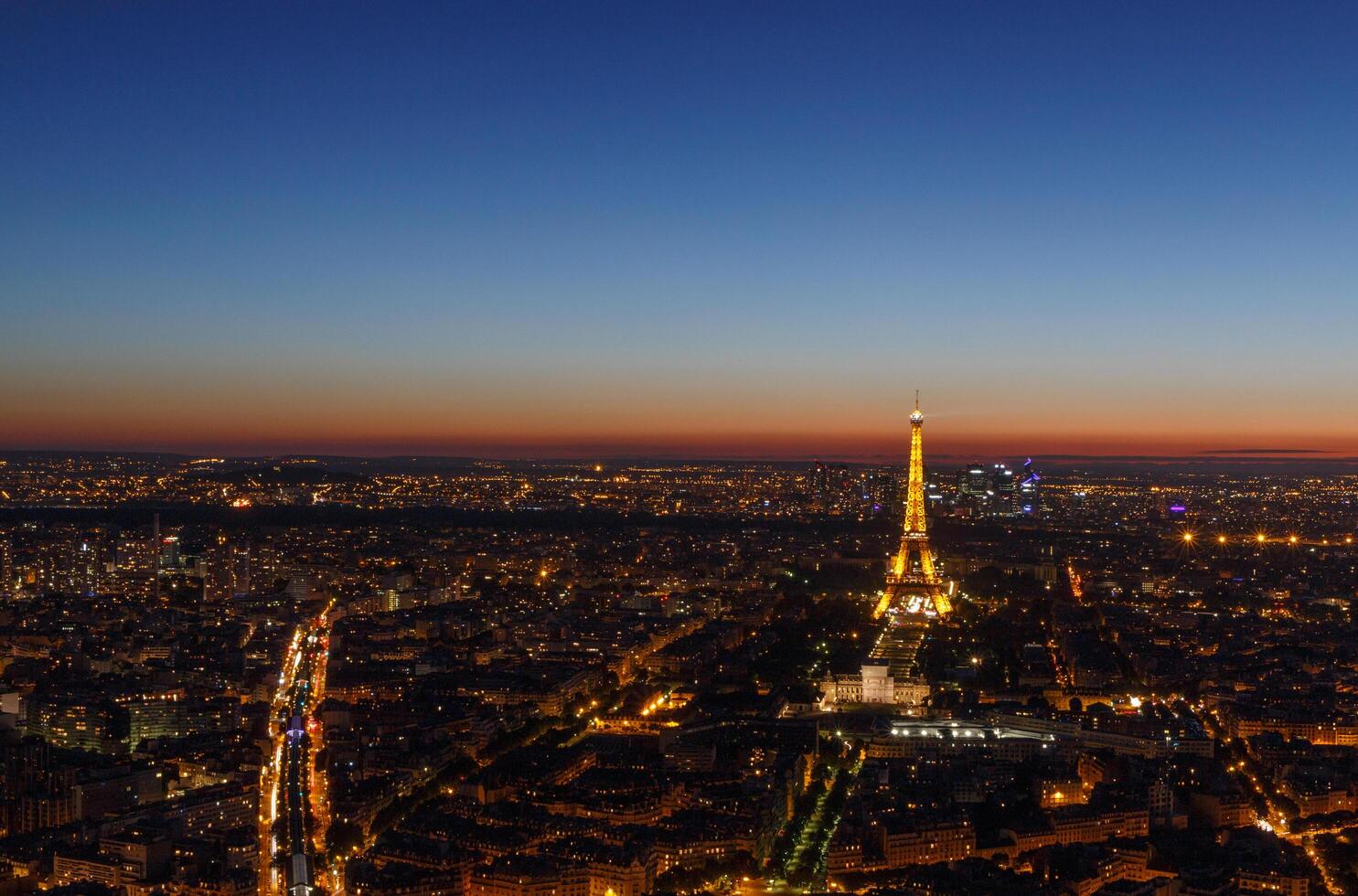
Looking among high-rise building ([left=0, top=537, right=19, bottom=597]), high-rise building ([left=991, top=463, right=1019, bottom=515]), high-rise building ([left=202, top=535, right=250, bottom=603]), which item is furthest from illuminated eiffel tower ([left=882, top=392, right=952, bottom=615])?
high-rise building ([left=991, top=463, right=1019, bottom=515])

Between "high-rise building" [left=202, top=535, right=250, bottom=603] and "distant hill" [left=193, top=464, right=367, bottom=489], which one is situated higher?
"distant hill" [left=193, top=464, right=367, bottom=489]

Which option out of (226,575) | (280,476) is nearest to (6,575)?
(226,575)

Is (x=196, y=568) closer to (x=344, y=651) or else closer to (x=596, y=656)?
(x=344, y=651)

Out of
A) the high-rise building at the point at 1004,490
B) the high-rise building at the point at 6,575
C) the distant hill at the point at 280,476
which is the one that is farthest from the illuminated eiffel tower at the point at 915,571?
the distant hill at the point at 280,476

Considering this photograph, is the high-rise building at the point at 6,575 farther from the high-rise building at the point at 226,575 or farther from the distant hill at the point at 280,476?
the distant hill at the point at 280,476

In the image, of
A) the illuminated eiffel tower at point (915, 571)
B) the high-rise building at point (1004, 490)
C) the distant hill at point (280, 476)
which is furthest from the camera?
the distant hill at point (280, 476)

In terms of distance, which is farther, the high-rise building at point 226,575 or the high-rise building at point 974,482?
the high-rise building at point 974,482

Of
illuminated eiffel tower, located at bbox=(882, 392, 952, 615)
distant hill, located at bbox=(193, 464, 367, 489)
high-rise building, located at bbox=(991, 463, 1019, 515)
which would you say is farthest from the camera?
distant hill, located at bbox=(193, 464, 367, 489)

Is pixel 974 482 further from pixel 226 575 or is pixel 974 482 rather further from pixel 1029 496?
pixel 226 575

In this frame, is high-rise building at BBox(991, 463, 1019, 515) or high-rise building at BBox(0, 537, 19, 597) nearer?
high-rise building at BBox(0, 537, 19, 597)

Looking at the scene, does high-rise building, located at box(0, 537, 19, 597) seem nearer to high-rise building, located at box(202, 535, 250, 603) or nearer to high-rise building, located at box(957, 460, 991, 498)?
high-rise building, located at box(202, 535, 250, 603)
